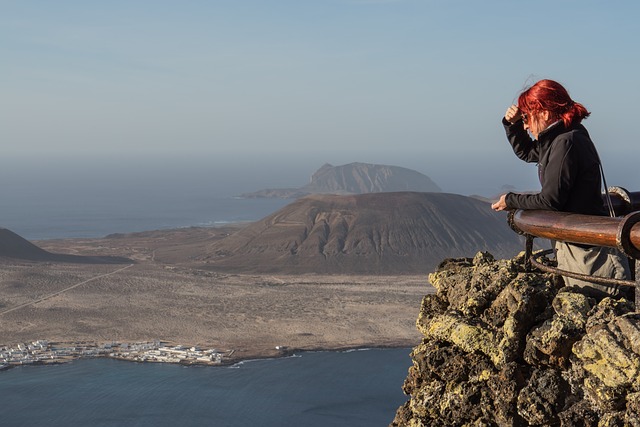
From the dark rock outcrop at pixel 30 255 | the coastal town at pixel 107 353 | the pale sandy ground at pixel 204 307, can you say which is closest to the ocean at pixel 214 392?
the coastal town at pixel 107 353

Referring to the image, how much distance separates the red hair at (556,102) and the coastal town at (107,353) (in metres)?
57.3

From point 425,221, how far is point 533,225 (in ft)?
373

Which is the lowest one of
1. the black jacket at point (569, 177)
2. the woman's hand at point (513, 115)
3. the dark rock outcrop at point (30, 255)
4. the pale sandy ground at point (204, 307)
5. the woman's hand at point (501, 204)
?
the pale sandy ground at point (204, 307)

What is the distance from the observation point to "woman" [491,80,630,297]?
374 centimetres

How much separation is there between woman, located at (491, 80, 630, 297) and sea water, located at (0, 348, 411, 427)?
40.3 m

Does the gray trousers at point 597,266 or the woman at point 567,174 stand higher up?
the woman at point 567,174

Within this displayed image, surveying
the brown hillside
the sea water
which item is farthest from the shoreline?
the brown hillside

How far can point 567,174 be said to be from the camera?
3.73 meters

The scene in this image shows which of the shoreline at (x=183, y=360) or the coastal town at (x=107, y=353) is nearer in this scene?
the shoreline at (x=183, y=360)

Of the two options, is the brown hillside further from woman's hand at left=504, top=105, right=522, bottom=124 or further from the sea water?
woman's hand at left=504, top=105, right=522, bottom=124

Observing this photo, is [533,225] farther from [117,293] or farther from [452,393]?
[117,293]

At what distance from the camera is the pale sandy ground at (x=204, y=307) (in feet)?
225

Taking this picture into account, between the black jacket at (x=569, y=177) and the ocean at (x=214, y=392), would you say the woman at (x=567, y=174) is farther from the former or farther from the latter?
the ocean at (x=214, y=392)

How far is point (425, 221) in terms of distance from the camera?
382 ft
